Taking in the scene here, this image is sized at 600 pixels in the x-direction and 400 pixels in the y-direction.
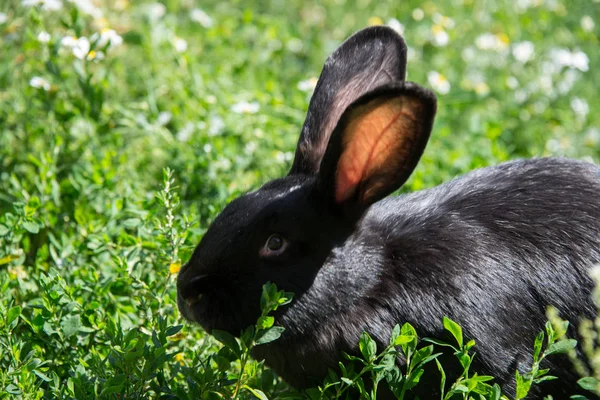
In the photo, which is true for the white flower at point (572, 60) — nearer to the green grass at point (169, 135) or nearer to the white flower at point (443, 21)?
the green grass at point (169, 135)

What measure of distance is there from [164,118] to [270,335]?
Answer: 102 inches

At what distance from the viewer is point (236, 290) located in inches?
142

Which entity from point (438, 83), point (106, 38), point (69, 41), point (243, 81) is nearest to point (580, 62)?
point (438, 83)

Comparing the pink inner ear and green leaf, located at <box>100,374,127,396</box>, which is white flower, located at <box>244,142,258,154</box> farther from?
green leaf, located at <box>100,374,127,396</box>

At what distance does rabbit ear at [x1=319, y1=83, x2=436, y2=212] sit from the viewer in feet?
11.3

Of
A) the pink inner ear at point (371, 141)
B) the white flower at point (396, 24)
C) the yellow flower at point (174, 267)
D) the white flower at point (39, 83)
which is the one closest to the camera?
the pink inner ear at point (371, 141)

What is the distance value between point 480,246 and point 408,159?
47 centimetres

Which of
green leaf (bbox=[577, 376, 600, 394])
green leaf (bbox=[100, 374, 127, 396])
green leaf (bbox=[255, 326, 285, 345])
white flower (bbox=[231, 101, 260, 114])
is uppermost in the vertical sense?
green leaf (bbox=[577, 376, 600, 394])

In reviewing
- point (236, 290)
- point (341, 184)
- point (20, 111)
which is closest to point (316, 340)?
point (236, 290)

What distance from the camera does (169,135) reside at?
5.54m

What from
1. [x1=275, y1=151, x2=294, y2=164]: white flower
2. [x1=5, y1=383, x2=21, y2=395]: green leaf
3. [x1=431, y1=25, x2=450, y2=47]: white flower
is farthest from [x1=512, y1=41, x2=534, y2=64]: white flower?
[x1=5, y1=383, x2=21, y2=395]: green leaf

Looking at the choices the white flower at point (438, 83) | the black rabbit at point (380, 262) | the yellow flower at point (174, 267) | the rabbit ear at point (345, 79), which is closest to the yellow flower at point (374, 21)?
the white flower at point (438, 83)

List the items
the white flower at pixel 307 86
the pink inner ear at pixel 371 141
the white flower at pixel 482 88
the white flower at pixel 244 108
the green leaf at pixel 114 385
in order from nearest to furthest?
the green leaf at pixel 114 385 → the pink inner ear at pixel 371 141 → the white flower at pixel 244 108 → the white flower at pixel 307 86 → the white flower at pixel 482 88

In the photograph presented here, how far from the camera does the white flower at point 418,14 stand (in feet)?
24.3
